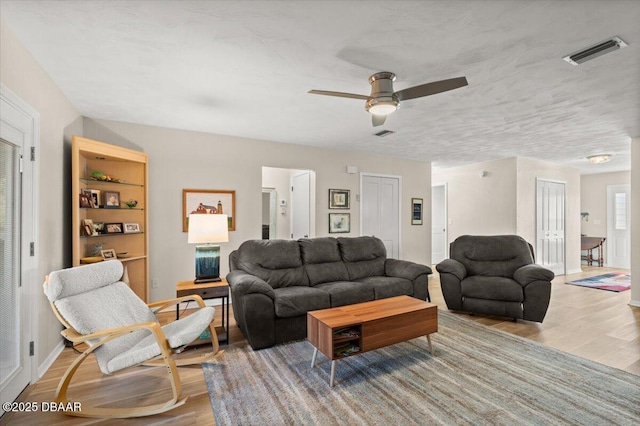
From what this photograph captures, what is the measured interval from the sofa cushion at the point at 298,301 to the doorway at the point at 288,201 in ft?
7.21

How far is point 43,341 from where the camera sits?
2561 mm

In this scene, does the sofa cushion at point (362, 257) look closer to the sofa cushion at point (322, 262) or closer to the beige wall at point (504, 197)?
the sofa cushion at point (322, 262)

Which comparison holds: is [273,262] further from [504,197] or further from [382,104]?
[504,197]

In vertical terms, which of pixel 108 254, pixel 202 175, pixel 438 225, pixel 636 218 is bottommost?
pixel 108 254

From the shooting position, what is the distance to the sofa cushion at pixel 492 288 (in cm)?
359

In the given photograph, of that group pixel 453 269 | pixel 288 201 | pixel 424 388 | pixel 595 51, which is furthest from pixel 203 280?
pixel 595 51

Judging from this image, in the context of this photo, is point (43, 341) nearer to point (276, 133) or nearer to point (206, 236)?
point (206, 236)

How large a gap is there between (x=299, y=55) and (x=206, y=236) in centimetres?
196

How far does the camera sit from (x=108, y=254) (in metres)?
Result: 3.46

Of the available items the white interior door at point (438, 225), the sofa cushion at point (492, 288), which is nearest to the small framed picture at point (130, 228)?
the sofa cushion at point (492, 288)

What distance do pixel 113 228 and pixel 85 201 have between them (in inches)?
19.0

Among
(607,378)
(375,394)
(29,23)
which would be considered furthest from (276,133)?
(607,378)

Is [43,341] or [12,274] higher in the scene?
[12,274]

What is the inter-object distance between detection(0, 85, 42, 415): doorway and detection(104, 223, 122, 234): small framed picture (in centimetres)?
128
